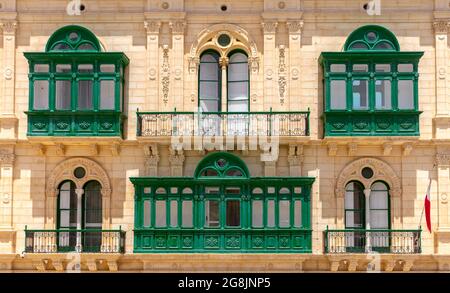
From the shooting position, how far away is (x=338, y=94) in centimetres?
3509

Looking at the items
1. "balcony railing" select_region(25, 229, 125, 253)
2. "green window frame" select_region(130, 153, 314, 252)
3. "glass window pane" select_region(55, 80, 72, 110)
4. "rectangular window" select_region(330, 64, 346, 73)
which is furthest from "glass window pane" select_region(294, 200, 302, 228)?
"glass window pane" select_region(55, 80, 72, 110)

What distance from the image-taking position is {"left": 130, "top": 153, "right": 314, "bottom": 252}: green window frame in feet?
113

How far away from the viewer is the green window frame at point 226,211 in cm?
3456

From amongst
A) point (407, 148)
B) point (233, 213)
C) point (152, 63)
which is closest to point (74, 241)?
point (233, 213)

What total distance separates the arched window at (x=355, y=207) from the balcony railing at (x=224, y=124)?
2549 millimetres

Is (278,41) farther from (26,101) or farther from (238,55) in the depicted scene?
(26,101)

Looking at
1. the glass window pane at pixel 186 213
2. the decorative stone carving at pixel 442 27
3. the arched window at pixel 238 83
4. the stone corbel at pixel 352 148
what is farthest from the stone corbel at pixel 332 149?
the decorative stone carving at pixel 442 27

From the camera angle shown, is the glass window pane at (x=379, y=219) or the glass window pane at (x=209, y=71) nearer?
the glass window pane at (x=379, y=219)

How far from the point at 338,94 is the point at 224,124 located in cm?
381

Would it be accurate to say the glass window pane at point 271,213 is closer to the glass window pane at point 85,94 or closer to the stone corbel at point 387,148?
the stone corbel at point 387,148

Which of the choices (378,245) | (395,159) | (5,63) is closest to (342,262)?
(378,245)
